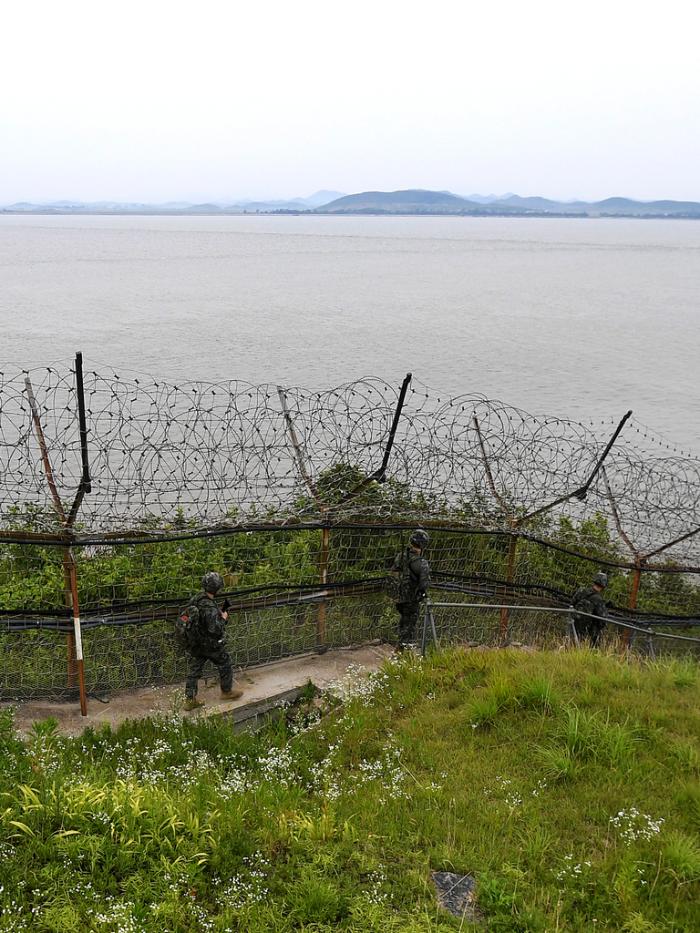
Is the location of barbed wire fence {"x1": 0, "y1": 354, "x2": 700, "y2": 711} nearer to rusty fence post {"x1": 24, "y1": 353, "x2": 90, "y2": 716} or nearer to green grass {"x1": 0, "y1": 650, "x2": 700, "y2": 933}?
rusty fence post {"x1": 24, "y1": 353, "x2": 90, "y2": 716}

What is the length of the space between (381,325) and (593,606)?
170 feet

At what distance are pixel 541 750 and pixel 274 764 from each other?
230 cm

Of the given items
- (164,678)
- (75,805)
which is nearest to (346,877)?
(75,805)

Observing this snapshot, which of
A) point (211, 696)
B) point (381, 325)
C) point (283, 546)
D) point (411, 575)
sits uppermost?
point (411, 575)

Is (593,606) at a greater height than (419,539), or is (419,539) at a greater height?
(419,539)

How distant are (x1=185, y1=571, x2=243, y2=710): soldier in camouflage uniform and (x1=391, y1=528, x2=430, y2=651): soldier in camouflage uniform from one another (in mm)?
2378

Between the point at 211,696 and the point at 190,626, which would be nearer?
the point at 190,626

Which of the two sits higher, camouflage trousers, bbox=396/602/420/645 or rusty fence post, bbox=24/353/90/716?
rusty fence post, bbox=24/353/90/716

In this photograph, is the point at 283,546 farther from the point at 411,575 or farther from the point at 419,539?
the point at 419,539

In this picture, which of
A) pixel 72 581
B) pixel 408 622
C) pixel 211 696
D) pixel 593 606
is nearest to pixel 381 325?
pixel 593 606

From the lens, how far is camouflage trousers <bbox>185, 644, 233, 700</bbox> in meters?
8.24

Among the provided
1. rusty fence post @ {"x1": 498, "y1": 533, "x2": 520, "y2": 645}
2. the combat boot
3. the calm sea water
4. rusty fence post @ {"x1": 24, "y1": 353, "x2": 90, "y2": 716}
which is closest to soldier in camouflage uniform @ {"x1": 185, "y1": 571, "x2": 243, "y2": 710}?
the combat boot

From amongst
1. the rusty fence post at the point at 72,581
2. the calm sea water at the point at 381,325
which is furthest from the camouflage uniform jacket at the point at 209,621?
the calm sea water at the point at 381,325

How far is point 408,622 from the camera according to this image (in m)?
9.88
